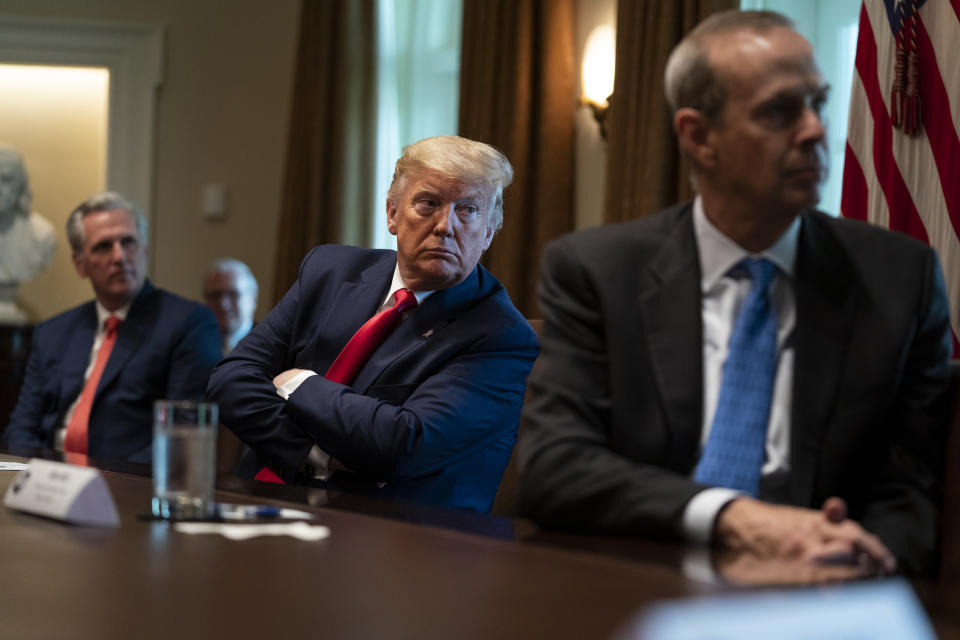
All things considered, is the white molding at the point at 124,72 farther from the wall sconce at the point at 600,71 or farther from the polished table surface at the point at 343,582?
the polished table surface at the point at 343,582

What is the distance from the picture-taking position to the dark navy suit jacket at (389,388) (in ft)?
7.23

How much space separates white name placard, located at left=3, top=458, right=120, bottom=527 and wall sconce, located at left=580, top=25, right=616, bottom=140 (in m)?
3.51

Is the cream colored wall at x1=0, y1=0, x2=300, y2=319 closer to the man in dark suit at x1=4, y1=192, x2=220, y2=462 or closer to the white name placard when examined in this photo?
the man in dark suit at x1=4, y1=192, x2=220, y2=462

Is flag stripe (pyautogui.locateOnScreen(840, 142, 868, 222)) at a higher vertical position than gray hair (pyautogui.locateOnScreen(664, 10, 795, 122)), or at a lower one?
lower

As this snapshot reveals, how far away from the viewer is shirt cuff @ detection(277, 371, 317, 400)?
2.35 meters

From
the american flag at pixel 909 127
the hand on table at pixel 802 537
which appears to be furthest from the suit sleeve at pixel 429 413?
the american flag at pixel 909 127

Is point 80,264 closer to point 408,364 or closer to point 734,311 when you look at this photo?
point 408,364

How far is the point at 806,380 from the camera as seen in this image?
5.00 ft

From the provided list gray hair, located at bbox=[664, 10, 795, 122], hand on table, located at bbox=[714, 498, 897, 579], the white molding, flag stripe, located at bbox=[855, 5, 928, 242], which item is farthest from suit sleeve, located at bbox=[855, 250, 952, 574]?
the white molding

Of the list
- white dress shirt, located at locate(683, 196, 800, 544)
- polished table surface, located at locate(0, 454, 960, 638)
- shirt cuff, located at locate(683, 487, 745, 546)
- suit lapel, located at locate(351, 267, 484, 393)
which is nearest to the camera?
polished table surface, located at locate(0, 454, 960, 638)

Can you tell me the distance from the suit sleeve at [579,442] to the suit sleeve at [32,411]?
234 cm

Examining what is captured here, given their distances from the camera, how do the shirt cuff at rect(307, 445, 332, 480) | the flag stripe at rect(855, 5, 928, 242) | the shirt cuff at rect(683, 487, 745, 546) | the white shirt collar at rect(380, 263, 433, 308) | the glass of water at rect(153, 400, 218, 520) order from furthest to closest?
the flag stripe at rect(855, 5, 928, 242) < the white shirt collar at rect(380, 263, 433, 308) < the shirt cuff at rect(307, 445, 332, 480) < the glass of water at rect(153, 400, 218, 520) < the shirt cuff at rect(683, 487, 745, 546)

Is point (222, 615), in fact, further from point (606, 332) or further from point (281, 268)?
point (281, 268)

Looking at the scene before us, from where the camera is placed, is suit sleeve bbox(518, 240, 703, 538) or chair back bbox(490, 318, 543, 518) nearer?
suit sleeve bbox(518, 240, 703, 538)
